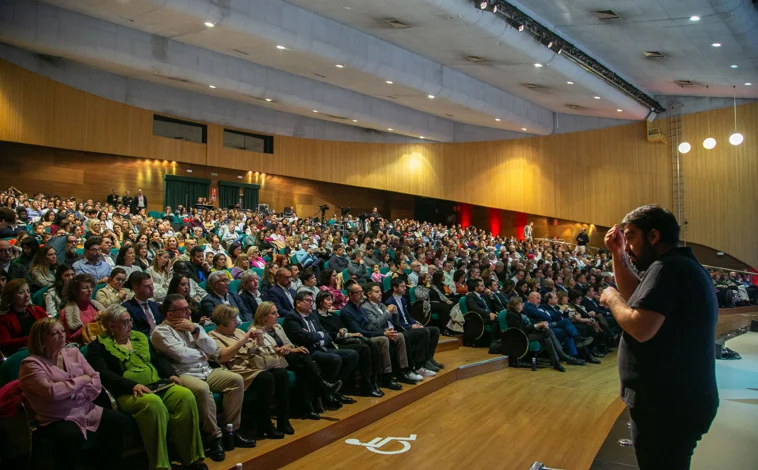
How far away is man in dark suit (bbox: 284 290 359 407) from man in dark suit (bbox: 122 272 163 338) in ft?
3.17

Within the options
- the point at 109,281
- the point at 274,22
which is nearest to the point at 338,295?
the point at 109,281

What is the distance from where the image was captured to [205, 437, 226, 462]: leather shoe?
3087 millimetres

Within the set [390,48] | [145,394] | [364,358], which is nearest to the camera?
[145,394]

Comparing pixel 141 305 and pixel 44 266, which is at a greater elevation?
pixel 44 266

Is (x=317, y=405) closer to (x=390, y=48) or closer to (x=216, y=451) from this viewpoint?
(x=216, y=451)

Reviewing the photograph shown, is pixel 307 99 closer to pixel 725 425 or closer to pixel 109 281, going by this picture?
pixel 109 281

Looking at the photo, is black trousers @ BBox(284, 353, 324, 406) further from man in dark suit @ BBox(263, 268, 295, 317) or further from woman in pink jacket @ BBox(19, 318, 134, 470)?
woman in pink jacket @ BBox(19, 318, 134, 470)

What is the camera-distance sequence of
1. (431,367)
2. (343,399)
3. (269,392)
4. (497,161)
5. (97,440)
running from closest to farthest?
1. (97,440)
2. (269,392)
3. (343,399)
4. (431,367)
5. (497,161)

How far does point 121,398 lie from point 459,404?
2.67 meters

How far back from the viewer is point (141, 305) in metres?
3.66

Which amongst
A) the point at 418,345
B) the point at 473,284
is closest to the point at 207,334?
the point at 418,345

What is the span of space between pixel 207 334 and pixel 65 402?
1.08 metres

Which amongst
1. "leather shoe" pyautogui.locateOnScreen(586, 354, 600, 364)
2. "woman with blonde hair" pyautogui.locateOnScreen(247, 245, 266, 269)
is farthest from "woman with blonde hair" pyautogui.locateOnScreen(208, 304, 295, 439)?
"leather shoe" pyautogui.locateOnScreen(586, 354, 600, 364)

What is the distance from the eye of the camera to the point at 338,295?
5688 millimetres
